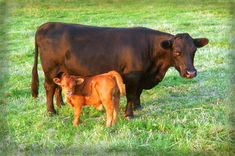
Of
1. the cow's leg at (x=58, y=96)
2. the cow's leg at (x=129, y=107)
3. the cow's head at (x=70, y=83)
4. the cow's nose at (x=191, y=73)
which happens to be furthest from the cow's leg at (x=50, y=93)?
the cow's nose at (x=191, y=73)

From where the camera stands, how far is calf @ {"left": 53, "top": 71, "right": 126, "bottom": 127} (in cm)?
496

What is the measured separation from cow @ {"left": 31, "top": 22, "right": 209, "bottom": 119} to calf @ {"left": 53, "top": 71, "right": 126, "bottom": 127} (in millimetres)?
402

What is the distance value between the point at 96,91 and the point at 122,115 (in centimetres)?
64

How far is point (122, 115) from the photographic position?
18.1 ft

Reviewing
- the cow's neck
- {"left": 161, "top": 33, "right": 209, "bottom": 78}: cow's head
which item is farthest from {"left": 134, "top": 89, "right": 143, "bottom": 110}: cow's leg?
{"left": 161, "top": 33, "right": 209, "bottom": 78}: cow's head

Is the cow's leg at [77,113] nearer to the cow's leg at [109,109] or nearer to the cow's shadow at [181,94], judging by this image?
the cow's leg at [109,109]

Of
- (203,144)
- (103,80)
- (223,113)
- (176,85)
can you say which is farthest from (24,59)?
(203,144)

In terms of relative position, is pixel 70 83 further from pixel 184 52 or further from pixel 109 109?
pixel 184 52

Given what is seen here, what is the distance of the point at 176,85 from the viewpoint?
22.6ft

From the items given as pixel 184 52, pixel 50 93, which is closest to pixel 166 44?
pixel 184 52

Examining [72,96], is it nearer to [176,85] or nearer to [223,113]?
[223,113]

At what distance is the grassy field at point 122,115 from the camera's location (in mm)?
4367

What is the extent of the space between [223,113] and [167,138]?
1.03 meters

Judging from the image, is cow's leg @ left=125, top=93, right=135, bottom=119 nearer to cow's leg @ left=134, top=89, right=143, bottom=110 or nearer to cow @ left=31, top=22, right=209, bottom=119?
cow @ left=31, top=22, right=209, bottom=119
